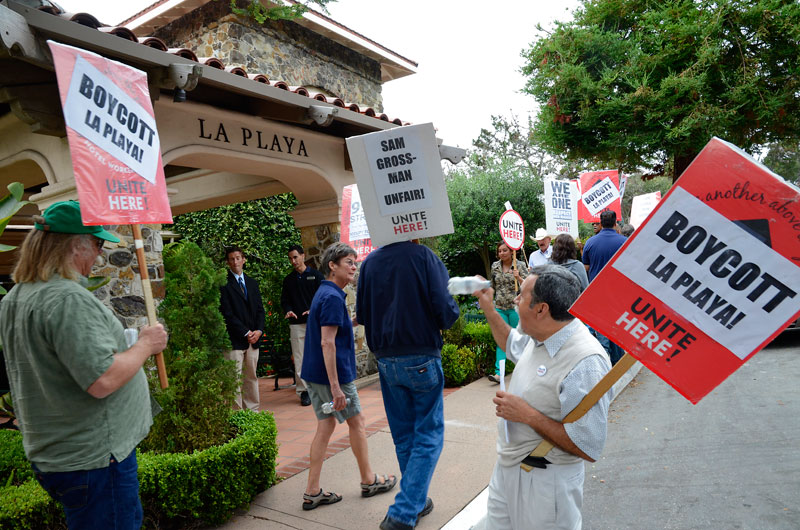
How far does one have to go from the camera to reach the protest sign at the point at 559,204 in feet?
29.7

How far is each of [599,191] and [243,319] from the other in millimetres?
7292

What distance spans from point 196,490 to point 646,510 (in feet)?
9.75

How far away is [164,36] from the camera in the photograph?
12.1 metres

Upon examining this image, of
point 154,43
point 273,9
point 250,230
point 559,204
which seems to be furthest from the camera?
point 250,230

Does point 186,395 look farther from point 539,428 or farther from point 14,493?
point 539,428

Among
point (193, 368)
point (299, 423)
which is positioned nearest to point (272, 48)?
point (299, 423)

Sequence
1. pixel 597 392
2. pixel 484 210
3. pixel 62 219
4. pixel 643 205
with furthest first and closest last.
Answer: pixel 484 210, pixel 643 205, pixel 62 219, pixel 597 392

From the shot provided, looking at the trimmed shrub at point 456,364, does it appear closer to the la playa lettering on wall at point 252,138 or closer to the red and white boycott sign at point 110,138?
the la playa lettering on wall at point 252,138

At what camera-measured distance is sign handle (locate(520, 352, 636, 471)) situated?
6.03 feet

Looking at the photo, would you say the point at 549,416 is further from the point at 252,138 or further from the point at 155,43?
the point at 252,138

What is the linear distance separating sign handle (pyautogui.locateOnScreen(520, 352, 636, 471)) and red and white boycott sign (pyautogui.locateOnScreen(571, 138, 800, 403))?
59mm

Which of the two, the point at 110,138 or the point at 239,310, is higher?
the point at 110,138

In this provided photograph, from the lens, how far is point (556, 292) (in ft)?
6.95

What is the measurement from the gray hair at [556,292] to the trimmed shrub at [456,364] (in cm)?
503
